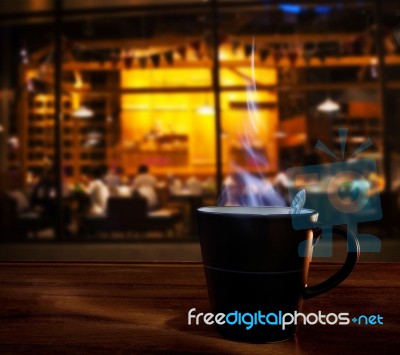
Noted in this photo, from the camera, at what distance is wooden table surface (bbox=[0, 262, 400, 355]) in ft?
1.05

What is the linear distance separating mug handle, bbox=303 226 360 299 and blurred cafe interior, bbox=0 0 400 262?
3.85 metres

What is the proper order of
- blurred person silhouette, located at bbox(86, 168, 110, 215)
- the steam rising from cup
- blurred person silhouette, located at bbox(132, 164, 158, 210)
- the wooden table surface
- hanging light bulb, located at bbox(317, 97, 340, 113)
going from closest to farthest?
1. the wooden table surface
2. the steam rising from cup
3. blurred person silhouette, located at bbox(86, 168, 110, 215)
4. blurred person silhouette, located at bbox(132, 164, 158, 210)
5. hanging light bulb, located at bbox(317, 97, 340, 113)

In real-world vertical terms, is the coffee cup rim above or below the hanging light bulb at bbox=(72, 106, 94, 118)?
below

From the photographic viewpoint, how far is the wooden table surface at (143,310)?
1.05 feet

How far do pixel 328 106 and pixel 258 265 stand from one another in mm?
7924

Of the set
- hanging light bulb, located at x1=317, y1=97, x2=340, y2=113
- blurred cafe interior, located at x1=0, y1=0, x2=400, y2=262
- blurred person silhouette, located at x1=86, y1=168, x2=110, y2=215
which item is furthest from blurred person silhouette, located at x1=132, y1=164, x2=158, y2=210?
hanging light bulb, located at x1=317, y1=97, x2=340, y2=113

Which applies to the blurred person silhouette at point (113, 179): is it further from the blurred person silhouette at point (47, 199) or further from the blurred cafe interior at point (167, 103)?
the blurred person silhouette at point (47, 199)

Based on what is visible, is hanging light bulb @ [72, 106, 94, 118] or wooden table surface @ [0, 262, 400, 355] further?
hanging light bulb @ [72, 106, 94, 118]

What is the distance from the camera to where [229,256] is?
13.5 inches

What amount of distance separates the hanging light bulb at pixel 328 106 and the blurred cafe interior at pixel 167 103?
0.07 feet

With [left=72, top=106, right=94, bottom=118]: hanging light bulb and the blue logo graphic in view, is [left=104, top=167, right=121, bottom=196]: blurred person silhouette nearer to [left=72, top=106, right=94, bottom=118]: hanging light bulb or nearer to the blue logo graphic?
[left=72, top=106, right=94, bottom=118]: hanging light bulb

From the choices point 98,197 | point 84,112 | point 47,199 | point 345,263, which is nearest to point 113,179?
point 98,197

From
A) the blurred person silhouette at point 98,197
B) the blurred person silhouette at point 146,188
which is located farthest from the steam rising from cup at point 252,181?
the blurred person silhouette at point 146,188

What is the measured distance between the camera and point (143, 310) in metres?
0.41
